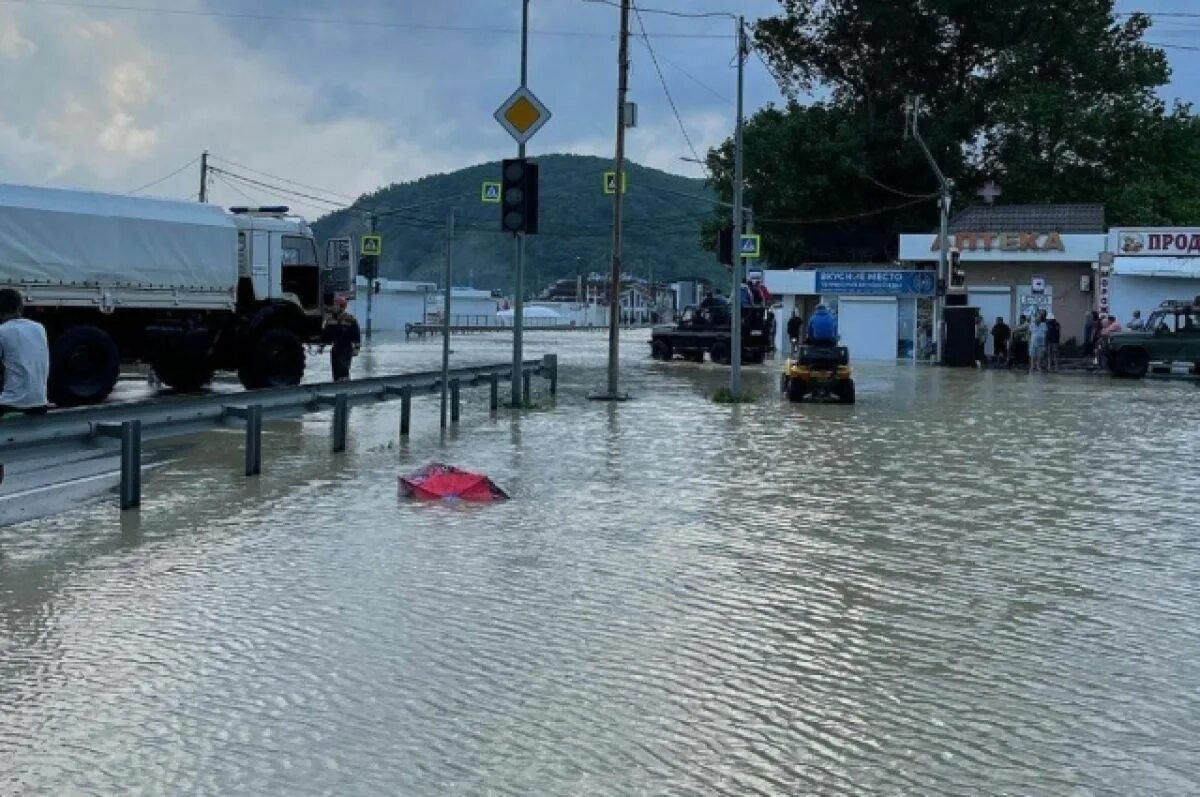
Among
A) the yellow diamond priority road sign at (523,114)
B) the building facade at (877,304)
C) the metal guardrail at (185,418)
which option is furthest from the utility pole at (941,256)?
the metal guardrail at (185,418)

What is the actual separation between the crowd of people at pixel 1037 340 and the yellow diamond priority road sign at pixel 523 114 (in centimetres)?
2471

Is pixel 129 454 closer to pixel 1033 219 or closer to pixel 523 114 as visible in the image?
pixel 523 114

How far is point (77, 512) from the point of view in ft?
37.6

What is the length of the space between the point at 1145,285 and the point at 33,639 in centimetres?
4554

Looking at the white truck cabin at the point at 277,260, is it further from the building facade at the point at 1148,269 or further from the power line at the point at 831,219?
the power line at the point at 831,219

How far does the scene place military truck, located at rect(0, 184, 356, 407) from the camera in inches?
809

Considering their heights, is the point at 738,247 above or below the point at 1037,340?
above

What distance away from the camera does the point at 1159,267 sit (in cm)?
4622

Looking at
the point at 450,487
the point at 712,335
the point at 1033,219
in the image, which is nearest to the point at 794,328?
the point at 712,335

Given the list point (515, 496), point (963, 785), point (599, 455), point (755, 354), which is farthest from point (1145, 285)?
point (963, 785)

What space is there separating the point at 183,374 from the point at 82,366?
9.89ft

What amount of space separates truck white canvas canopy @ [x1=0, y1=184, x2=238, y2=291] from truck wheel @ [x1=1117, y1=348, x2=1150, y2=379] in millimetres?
26378

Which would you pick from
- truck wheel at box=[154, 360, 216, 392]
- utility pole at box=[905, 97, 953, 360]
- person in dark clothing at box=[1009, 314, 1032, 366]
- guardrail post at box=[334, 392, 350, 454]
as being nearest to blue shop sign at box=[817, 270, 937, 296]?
utility pole at box=[905, 97, 953, 360]

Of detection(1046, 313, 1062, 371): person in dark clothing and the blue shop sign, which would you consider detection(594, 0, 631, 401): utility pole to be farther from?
the blue shop sign
